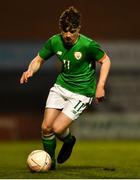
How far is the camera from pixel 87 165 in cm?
1021

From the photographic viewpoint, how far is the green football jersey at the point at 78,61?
8.85m

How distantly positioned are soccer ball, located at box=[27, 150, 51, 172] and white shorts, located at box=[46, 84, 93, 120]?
2.12ft

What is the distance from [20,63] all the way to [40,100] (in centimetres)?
133

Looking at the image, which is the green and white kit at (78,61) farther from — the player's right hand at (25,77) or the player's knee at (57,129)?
the player's knee at (57,129)

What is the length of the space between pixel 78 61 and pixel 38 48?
32.9ft

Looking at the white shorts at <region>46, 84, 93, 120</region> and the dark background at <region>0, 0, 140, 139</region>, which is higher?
the white shorts at <region>46, 84, 93, 120</region>

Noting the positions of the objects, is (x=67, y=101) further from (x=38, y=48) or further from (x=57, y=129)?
(x=38, y=48)

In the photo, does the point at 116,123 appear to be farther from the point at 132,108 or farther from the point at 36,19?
the point at 36,19

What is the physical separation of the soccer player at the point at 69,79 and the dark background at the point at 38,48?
387 inches

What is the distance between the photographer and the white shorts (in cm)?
892

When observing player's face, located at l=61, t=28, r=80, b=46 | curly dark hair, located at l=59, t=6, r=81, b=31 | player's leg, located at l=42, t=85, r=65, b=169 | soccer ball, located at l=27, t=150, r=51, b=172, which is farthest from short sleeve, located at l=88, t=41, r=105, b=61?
soccer ball, located at l=27, t=150, r=51, b=172

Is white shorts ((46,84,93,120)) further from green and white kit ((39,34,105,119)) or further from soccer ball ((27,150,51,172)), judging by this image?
soccer ball ((27,150,51,172))

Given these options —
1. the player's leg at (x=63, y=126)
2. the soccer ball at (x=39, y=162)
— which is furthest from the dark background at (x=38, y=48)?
the soccer ball at (x=39, y=162)

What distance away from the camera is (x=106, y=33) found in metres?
20.6
